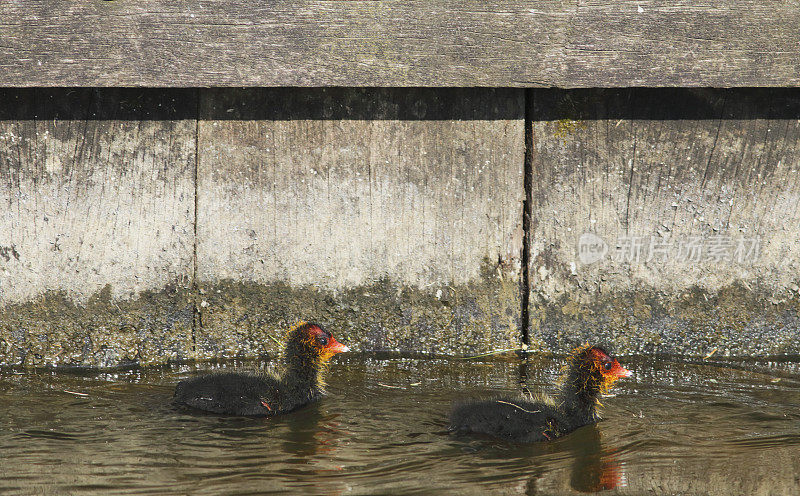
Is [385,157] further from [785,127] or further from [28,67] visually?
[785,127]

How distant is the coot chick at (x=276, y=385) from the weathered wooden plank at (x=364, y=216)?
391 mm

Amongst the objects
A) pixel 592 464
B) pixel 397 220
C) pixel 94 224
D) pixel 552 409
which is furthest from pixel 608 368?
pixel 94 224

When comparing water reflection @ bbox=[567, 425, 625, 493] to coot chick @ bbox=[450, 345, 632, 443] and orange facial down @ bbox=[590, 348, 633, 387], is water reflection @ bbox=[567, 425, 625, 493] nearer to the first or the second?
coot chick @ bbox=[450, 345, 632, 443]

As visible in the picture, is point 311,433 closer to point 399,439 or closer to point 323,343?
point 399,439

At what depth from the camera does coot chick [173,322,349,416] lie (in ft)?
16.0

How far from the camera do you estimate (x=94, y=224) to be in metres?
5.38

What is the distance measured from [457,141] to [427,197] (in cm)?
38

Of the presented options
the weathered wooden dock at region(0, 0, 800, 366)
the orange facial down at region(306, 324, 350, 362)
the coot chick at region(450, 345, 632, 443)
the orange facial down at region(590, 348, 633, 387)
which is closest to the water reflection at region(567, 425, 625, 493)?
the coot chick at region(450, 345, 632, 443)

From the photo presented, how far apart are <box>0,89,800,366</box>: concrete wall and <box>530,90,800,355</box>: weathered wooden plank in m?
0.01

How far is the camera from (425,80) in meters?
5.10

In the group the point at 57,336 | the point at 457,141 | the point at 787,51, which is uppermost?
the point at 787,51

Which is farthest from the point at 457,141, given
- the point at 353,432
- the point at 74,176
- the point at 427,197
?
the point at 74,176

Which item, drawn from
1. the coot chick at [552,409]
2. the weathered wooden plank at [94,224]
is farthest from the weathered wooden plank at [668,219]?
the weathered wooden plank at [94,224]

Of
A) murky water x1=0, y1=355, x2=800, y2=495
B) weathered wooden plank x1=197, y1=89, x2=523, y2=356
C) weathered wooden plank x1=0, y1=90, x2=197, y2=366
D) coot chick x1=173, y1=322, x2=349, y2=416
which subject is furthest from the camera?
weathered wooden plank x1=197, y1=89, x2=523, y2=356
